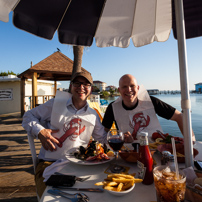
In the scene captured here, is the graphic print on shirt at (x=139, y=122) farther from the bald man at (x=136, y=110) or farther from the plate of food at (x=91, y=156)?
the plate of food at (x=91, y=156)

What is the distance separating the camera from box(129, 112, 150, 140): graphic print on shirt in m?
2.21

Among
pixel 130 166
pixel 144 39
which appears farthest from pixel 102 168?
pixel 144 39

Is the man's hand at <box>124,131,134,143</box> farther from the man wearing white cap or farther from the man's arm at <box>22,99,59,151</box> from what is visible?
the man's arm at <box>22,99,59,151</box>

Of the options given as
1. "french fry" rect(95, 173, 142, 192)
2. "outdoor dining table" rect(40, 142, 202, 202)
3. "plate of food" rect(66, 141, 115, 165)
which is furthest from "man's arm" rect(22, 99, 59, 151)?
"french fry" rect(95, 173, 142, 192)

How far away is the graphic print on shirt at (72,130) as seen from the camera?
5.66ft

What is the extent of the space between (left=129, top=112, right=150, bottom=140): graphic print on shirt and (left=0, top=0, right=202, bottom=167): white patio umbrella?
105 cm

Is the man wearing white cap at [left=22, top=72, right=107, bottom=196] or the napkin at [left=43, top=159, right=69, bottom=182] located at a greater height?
the man wearing white cap at [left=22, top=72, right=107, bottom=196]

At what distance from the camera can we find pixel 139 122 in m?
2.23

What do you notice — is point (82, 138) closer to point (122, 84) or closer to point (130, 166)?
point (130, 166)

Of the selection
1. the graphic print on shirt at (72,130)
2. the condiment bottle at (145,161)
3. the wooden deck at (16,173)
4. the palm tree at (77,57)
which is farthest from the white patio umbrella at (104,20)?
the palm tree at (77,57)

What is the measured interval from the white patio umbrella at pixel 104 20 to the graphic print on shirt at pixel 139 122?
3.46 ft

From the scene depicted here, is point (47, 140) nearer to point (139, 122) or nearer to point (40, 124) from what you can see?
point (40, 124)

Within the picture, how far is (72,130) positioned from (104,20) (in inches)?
56.9

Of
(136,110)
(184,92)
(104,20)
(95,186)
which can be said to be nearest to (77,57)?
(104,20)
